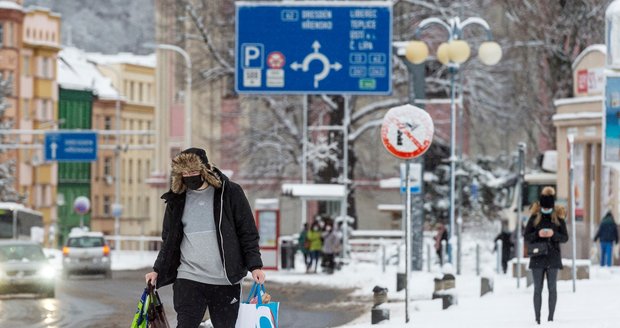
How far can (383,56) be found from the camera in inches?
1766

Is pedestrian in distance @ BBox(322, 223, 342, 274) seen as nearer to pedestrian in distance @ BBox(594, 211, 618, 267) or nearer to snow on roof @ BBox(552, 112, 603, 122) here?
snow on roof @ BBox(552, 112, 603, 122)

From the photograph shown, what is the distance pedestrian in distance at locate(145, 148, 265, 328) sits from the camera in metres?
12.8

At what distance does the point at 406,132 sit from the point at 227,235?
11.6 metres

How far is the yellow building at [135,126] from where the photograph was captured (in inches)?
5226

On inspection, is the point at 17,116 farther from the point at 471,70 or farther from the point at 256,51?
the point at 256,51

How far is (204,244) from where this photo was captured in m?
12.9

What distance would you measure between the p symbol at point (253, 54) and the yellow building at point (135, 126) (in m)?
87.4

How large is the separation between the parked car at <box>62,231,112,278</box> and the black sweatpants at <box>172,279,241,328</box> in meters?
35.7

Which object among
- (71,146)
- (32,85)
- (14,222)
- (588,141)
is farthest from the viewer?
(32,85)

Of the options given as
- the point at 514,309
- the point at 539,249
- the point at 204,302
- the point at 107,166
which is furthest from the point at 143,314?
the point at 107,166

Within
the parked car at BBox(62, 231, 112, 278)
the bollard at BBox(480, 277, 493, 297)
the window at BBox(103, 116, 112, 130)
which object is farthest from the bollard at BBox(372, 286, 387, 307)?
the window at BBox(103, 116, 112, 130)

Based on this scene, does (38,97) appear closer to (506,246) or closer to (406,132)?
(506,246)

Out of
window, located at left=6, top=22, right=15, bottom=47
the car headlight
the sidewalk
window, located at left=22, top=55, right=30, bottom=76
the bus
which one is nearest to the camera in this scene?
the sidewalk

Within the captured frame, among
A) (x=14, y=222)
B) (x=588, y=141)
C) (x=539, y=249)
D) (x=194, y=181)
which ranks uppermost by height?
(x=588, y=141)
